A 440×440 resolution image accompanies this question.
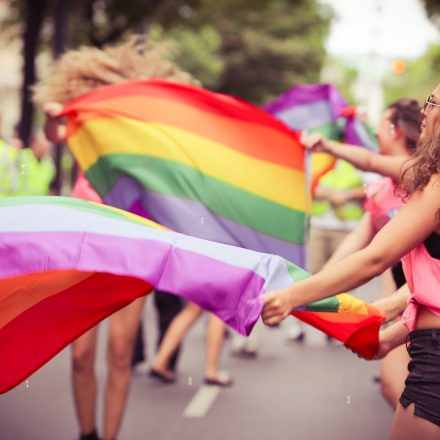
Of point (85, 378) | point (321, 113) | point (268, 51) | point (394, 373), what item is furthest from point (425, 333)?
point (268, 51)

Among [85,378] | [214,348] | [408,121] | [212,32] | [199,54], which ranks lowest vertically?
[199,54]

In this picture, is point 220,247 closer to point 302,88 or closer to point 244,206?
point 244,206

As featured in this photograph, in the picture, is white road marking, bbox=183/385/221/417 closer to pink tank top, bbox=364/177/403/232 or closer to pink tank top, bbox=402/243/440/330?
pink tank top, bbox=364/177/403/232

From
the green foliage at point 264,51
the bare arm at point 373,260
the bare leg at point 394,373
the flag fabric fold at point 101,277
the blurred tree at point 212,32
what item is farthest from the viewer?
the green foliage at point 264,51

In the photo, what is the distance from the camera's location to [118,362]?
5.43 meters

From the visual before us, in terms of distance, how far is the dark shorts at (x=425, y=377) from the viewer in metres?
3.05

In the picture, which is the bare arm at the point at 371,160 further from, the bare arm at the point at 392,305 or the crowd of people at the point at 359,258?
the bare arm at the point at 392,305

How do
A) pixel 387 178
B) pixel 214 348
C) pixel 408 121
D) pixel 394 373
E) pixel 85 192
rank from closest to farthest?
pixel 394 373, pixel 387 178, pixel 408 121, pixel 85 192, pixel 214 348

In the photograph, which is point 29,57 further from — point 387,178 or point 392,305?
point 392,305

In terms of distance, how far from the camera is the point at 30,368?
3904 mm

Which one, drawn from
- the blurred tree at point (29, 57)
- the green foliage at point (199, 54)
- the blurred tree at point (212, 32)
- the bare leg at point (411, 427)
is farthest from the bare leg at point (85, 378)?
the green foliage at point (199, 54)

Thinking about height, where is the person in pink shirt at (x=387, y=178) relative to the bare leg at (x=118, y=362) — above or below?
above

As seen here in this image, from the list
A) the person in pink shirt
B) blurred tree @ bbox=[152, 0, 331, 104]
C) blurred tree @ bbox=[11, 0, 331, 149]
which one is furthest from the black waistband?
blurred tree @ bbox=[152, 0, 331, 104]

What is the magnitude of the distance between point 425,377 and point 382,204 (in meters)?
1.86
